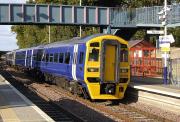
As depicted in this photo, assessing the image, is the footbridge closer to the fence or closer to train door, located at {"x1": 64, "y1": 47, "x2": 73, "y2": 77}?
the fence

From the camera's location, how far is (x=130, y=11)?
4619 centimetres

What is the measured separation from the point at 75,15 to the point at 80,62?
22567mm

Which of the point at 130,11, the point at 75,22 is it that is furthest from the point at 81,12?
the point at 130,11

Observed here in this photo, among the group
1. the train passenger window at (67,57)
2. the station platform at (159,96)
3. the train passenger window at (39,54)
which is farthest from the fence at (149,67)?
the station platform at (159,96)

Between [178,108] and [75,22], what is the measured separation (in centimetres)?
2643

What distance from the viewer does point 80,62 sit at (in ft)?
72.2

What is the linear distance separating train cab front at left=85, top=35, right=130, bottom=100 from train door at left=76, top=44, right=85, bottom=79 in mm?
401

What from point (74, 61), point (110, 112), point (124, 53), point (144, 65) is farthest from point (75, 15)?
point (110, 112)

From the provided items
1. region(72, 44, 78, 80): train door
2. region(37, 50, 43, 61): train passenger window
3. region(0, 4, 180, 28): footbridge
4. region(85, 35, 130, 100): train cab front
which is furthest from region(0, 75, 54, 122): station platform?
region(0, 4, 180, 28): footbridge

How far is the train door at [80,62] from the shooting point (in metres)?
21.6

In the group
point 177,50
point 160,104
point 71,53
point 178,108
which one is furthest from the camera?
point 177,50

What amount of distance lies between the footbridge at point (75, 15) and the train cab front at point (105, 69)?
20.8 metres

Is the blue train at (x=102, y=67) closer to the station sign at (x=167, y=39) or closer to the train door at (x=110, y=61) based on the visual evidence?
the train door at (x=110, y=61)

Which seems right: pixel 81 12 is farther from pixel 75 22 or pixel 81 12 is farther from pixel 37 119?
pixel 37 119
